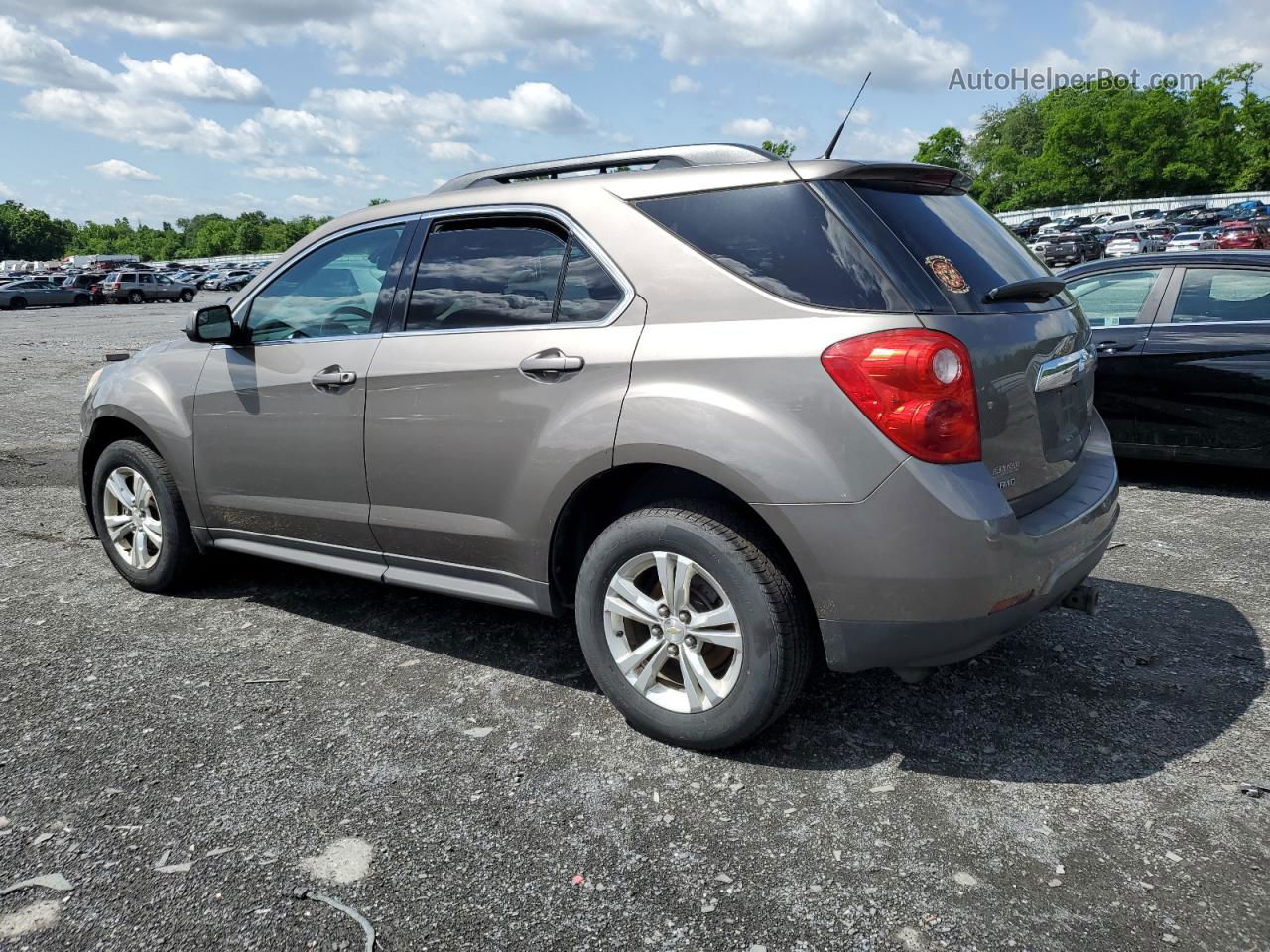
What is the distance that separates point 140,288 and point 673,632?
5279 centimetres

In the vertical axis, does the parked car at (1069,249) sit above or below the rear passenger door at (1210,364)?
below

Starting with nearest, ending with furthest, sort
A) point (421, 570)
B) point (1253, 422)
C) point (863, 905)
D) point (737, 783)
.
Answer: point (863, 905), point (737, 783), point (421, 570), point (1253, 422)

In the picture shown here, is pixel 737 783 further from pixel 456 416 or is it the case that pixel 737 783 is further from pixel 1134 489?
pixel 1134 489

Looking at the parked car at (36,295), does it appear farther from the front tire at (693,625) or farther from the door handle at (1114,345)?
the front tire at (693,625)

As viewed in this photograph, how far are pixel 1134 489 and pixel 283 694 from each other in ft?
17.9

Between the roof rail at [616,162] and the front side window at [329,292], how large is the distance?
14.3 inches

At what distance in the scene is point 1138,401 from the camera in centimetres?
664

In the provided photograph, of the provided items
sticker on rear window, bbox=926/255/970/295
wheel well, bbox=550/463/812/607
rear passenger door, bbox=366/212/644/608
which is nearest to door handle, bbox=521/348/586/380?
rear passenger door, bbox=366/212/644/608

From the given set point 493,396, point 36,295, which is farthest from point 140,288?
point 493,396

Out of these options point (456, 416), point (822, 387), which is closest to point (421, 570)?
point (456, 416)

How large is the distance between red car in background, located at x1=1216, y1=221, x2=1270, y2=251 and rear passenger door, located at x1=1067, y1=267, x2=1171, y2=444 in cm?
2546

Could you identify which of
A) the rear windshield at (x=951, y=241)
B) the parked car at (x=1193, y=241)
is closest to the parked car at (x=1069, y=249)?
the parked car at (x=1193, y=241)

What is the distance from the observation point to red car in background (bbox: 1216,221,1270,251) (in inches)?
1168

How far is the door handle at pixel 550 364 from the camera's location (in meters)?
3.31
